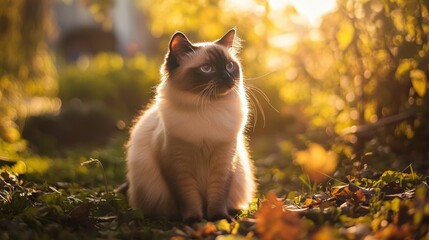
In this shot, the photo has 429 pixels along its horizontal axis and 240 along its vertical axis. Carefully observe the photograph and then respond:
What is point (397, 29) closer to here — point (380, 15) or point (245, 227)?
point (380, 15)

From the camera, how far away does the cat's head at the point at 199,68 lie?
3074 millimetres

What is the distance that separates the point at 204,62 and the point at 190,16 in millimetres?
2314

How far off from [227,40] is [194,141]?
82 cm

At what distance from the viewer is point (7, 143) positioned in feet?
19.8

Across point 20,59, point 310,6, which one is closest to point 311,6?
point 310,6

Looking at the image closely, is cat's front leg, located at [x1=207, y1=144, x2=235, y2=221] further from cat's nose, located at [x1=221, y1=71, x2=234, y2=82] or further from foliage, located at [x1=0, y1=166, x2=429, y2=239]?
cat's nose, located at [x1=221, y1=71, x2=234, y2=82]

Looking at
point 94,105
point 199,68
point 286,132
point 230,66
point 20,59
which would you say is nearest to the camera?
point 199,68

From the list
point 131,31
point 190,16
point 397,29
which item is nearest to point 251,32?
point 190,16

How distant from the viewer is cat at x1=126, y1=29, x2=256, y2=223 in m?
3.00

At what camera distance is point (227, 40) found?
3416 mm

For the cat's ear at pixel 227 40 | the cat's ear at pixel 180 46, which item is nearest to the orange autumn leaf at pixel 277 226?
the cat's ear at pixel 180 46

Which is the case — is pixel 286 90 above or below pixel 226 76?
below

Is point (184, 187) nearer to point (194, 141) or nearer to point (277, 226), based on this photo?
point (194, 141)

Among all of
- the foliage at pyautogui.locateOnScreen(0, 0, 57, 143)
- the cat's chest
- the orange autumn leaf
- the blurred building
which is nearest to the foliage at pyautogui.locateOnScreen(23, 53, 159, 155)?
the foliage at pyautogui.locateOnScreen(0, 0, 57, 143)
